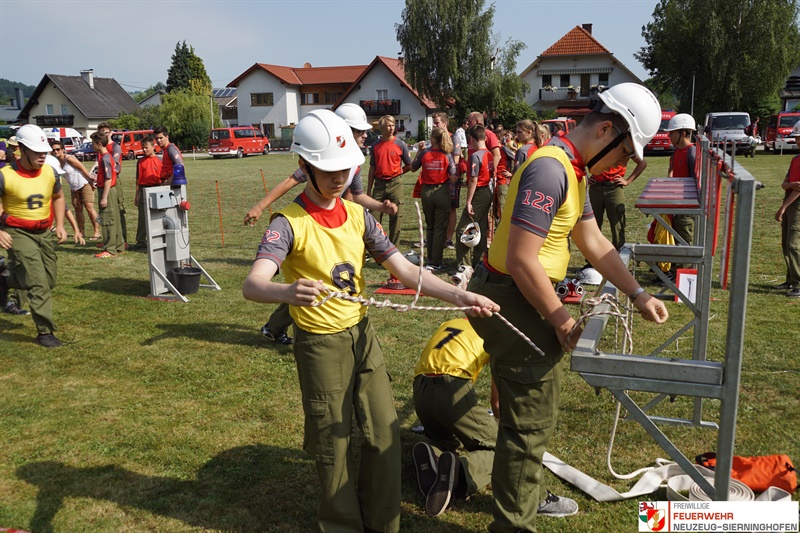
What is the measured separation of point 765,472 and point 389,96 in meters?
60.9

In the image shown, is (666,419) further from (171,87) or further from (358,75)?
(171,87)

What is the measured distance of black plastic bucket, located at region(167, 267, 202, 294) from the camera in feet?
29.1

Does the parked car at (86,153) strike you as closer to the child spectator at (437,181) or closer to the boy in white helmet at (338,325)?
the child spectator at (437,181)

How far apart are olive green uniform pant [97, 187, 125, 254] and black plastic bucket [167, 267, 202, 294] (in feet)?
12.1

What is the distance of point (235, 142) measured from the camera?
42.7 meters

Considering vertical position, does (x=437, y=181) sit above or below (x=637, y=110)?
below

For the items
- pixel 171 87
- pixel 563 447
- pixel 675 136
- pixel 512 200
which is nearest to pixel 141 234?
pixel 675 136

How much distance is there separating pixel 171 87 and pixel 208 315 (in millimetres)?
91042

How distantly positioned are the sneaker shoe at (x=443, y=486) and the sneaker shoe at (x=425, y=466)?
0.11 m

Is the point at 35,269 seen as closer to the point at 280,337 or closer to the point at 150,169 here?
the point at 280,337

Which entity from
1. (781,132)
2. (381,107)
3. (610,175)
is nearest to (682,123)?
(610,175)

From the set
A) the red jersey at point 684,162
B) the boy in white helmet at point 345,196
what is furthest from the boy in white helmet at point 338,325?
the red jersey at point 684,162

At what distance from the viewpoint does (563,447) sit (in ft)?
15.1

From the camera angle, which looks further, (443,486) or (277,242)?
(443,486)
